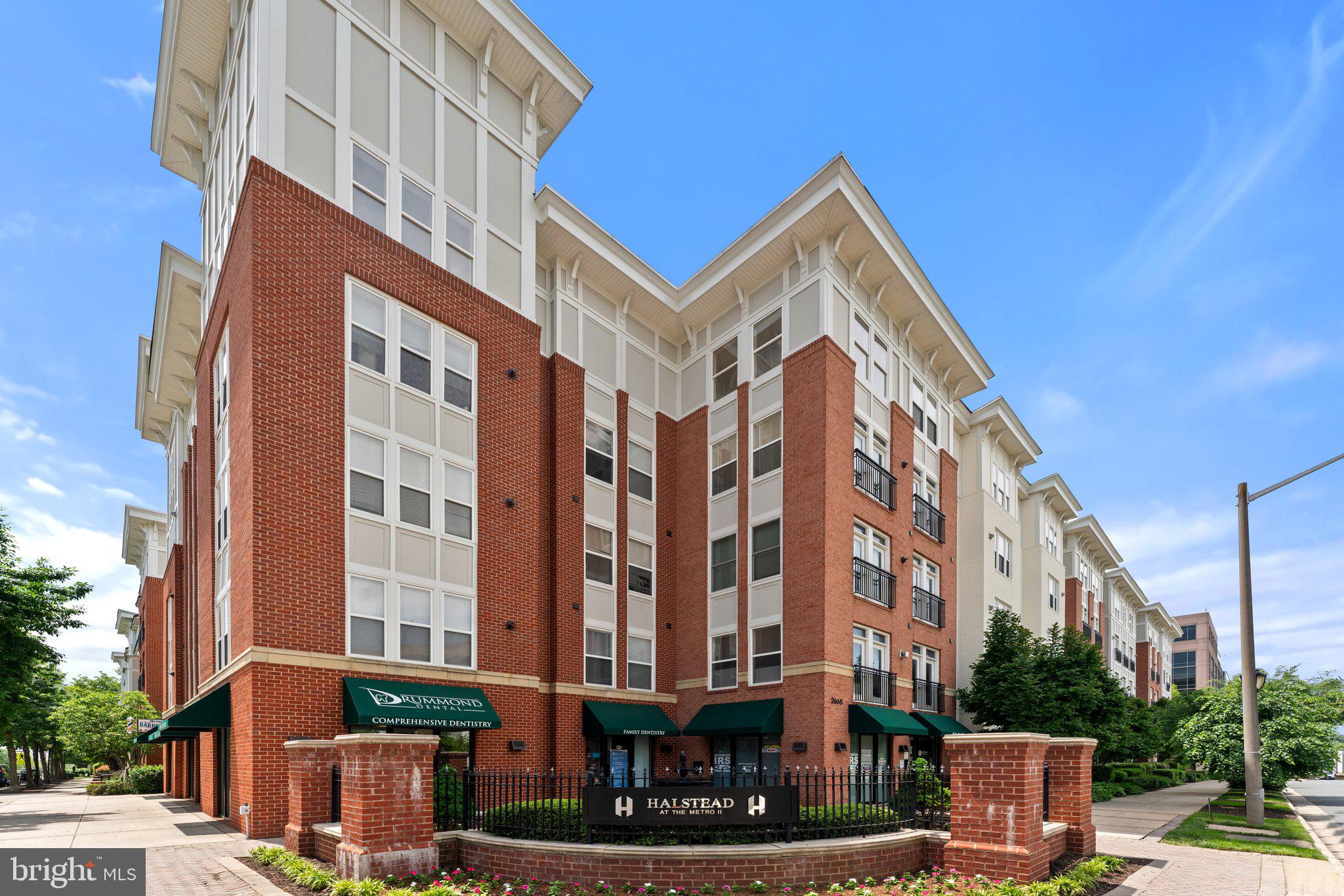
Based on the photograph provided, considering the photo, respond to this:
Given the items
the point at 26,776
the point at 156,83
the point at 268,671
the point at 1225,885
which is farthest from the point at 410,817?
the point at 26,776

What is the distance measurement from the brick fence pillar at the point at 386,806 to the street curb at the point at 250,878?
2.73ft

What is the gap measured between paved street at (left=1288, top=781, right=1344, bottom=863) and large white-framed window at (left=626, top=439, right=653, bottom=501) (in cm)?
1954

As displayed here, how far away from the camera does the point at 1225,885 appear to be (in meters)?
11.8

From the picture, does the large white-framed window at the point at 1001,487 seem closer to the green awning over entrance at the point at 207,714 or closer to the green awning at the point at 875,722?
the green awning at the point at 875,722

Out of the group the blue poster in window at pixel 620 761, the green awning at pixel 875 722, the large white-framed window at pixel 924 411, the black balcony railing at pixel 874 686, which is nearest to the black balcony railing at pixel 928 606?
the black balcony railing at pixel 874 686

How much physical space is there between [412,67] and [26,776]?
63189 millimetres

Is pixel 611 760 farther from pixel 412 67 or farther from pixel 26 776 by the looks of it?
pixel 26 776

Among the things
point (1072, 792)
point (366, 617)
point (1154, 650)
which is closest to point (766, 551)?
point (366, 617)

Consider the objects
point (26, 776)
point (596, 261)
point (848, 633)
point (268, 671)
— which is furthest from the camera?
point (26, 776)

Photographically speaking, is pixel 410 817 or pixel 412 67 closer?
pixel 410 817

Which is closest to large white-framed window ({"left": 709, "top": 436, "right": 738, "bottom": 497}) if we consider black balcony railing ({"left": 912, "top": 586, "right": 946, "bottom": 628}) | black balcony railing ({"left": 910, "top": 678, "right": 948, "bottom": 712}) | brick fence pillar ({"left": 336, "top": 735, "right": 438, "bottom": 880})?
black balcony railing ({"left": 912, "top": 586, "right": 946, "bottom": 628})

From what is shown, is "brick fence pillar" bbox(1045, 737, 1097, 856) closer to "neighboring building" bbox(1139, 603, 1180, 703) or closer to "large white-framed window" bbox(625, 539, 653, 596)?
"large white-framed window" bbox(625, 539, 653, 596)

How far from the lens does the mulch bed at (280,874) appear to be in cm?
1080

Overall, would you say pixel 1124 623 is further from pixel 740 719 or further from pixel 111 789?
pixel 111 789
